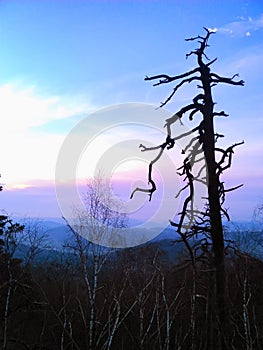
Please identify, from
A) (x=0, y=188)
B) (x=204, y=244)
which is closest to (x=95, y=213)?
(x=204, y=244)

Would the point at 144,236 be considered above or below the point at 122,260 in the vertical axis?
above

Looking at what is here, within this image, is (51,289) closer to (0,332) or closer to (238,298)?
(0,332)

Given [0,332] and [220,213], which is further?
[0,332]

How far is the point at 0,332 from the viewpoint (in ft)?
47.5

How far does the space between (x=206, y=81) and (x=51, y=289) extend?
16.9 metres

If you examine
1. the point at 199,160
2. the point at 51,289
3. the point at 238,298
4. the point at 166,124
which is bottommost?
the point at 51,289

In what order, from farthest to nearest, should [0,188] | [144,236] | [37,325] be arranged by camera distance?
[37,325], [0,188], [144,236]

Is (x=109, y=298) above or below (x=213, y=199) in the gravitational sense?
below

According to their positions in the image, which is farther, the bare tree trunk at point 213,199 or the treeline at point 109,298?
the treeline at point 109,298

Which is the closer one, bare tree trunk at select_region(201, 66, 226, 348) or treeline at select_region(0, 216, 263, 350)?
bare tree trunk at select_region(201, 66, 226, 348)

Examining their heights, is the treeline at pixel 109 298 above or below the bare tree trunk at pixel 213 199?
below

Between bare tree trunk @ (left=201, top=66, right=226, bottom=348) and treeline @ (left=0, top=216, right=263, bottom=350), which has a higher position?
bare tree trunk @ (left=201, top=66, right=226, bottom=348)

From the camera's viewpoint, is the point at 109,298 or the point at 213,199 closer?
the point at 213,199

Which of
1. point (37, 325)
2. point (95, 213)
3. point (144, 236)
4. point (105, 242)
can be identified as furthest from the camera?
point (37, 325)
